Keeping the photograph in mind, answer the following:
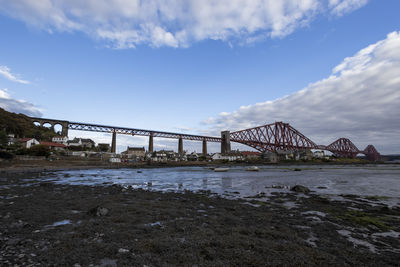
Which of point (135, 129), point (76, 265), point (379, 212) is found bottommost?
point (379, 212)

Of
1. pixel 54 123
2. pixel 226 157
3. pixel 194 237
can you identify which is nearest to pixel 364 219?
pixel 194 237

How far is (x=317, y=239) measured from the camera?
7.45 m

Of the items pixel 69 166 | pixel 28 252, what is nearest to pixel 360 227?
pixel 28 252

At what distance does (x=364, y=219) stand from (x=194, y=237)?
927cm

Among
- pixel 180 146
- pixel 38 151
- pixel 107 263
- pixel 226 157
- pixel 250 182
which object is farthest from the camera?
pixel 180 146

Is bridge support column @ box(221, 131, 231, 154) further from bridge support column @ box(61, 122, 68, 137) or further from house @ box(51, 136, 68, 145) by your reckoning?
bridge support column @ box(61, 122, 68, 137)

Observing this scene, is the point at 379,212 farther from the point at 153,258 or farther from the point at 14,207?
the point at 14,207

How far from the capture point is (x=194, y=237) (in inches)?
284

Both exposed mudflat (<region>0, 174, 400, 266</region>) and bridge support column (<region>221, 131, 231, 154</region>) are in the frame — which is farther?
bridge support column (<region>221, 131, 231, 154</region>)

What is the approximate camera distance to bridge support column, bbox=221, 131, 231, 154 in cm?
15038

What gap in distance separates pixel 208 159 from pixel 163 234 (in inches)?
4868

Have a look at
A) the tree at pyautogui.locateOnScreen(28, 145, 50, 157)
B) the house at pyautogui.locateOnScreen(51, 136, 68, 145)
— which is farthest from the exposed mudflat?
the house at pyautogui.locateOnScreen(51, 136, 68, 145)

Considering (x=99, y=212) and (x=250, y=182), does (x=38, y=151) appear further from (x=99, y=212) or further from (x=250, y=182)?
(x=99, y=212)

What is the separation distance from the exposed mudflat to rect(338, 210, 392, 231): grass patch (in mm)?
45
